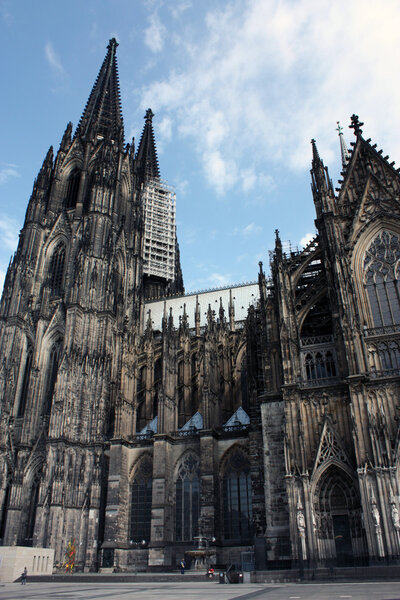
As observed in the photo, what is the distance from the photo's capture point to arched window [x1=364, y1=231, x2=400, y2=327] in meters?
27.8

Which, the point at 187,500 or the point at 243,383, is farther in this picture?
the point at 243,383

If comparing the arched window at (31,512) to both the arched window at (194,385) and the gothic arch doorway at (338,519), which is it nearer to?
the arched window at (194,385)

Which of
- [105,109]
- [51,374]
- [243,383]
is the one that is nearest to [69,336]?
[51,374]

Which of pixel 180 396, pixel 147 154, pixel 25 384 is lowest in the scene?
pixel 180 396

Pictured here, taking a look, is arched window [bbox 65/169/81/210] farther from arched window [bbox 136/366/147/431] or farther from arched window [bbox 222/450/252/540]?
arched window [bbox 222/450/252/540]

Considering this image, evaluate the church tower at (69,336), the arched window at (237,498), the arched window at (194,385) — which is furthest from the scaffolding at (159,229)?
the arched window at (237,498)

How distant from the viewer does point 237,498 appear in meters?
32.8

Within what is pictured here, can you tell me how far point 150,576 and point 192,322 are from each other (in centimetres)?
2824

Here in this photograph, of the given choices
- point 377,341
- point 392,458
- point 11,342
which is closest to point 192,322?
point 11,342

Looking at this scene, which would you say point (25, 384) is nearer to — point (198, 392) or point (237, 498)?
point (198, 392)

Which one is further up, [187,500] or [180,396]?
[180,396]

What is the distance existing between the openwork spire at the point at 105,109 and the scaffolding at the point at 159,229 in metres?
9.86

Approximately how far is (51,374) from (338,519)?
26.2 meters

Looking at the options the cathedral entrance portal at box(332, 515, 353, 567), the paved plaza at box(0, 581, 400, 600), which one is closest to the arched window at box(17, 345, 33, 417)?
the paved plaza at box(0, 581, 400, 600)
